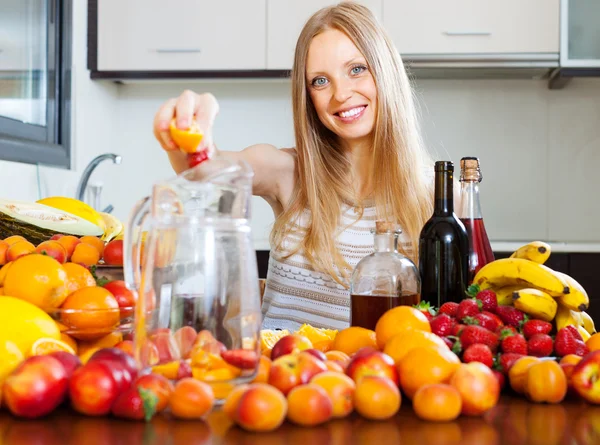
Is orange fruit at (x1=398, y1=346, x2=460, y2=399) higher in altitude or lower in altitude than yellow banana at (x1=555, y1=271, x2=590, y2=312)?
lower

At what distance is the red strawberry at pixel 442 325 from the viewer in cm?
79

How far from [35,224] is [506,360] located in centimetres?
112

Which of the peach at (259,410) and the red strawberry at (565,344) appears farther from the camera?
the red strawberry at (565,344)

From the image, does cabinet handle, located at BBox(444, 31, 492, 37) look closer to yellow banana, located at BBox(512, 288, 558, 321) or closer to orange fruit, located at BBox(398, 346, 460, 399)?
yellow banana, located at BBox(512, 288, 558, 321)

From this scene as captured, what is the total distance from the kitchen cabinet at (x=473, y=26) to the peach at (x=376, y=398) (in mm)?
2487

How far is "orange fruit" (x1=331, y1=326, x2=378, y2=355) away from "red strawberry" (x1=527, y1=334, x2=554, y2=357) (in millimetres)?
167

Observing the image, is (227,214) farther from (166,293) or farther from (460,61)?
(460,61)

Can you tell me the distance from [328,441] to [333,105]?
4.20 feet

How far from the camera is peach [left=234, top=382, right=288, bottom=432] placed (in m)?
0.58

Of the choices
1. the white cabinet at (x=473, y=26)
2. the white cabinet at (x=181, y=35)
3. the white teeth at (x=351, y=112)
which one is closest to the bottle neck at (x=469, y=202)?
the white teeth at (x=351, y=112)

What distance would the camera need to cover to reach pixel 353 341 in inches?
32.5

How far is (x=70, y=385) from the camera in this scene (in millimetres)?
624

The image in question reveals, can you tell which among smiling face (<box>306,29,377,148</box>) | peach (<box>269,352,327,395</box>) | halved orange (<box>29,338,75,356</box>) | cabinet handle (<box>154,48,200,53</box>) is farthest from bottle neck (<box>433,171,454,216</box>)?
cabinet handle (<box>154,48,200,53</box>)

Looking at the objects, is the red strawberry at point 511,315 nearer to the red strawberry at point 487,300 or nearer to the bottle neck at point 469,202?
the red strawberry at point 487,300
